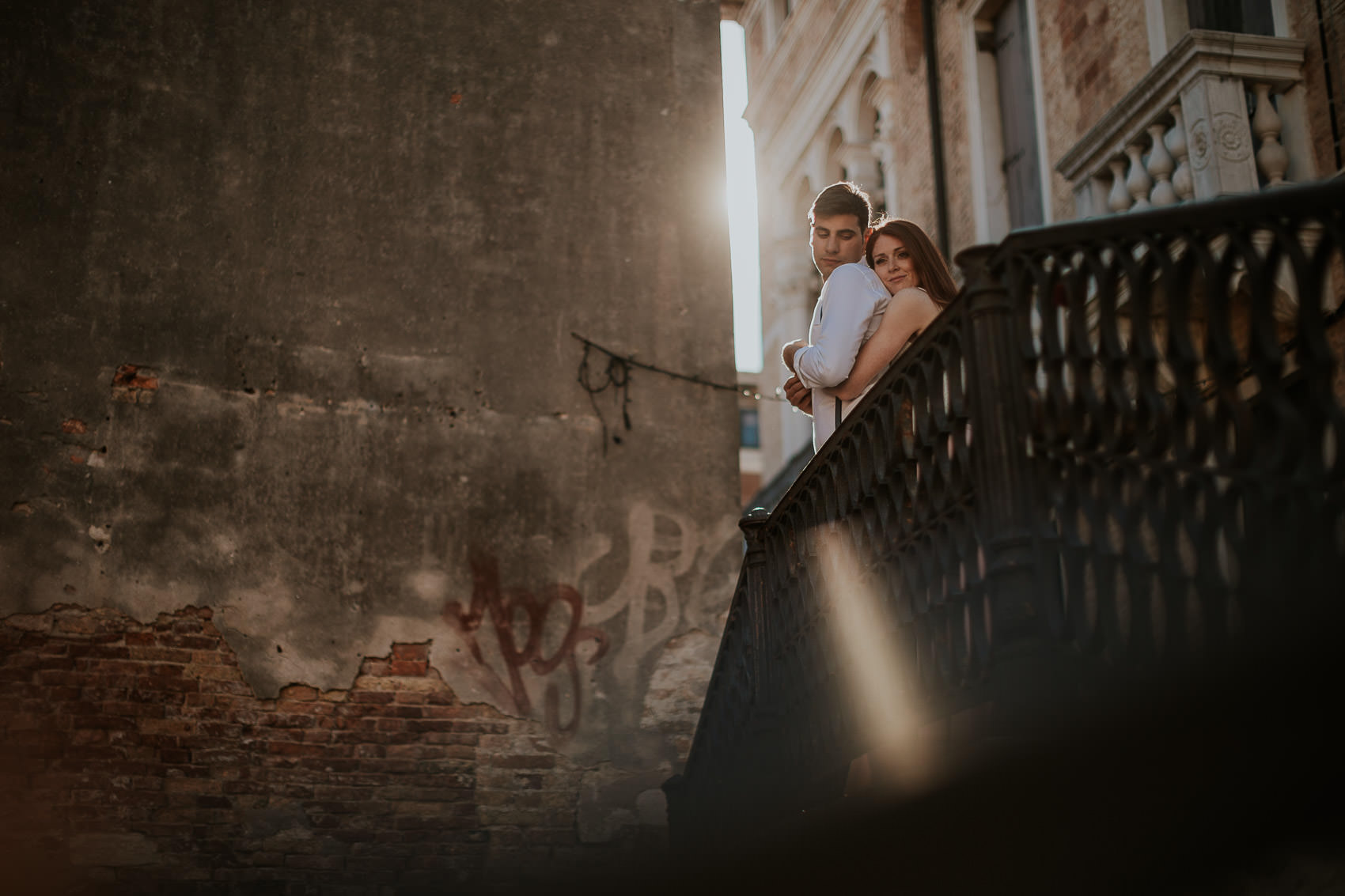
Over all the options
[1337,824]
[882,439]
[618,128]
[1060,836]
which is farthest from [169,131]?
[1337,824]

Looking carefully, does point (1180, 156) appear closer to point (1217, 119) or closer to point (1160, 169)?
point (1160, 169)

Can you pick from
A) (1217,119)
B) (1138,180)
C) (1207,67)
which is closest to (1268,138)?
(1217,119)

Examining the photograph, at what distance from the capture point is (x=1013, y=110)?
41.2 ft

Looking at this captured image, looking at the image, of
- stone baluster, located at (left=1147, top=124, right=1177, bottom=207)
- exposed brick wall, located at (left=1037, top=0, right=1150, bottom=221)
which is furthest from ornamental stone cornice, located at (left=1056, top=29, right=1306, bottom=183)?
exposed brick wall, located at (left=1037, top=0, right=1150, bottom=221)

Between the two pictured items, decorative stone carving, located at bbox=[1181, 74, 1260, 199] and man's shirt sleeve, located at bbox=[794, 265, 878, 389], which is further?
decorative stone carving, located at bbox=[1181, 74, 1260, 199]

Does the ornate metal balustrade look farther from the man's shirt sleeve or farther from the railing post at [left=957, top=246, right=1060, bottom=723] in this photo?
the man's shirt sleeve

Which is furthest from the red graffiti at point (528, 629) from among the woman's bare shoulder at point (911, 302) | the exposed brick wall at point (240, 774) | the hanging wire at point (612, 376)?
the woman's bare shoulder at point (911, 302)

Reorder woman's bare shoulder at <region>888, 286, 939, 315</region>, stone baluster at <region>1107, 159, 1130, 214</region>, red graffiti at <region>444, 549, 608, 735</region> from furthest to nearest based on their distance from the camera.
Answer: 1. stone baluster at <region>1107, 159, 1130, 214</region>
2. red graffiti at <region>444, 549, 608, 735</region>
3. woman's bare shoulder at <region>888, 286, 939, 315</region>

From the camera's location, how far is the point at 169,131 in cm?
771

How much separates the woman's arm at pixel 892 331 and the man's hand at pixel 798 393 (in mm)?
403

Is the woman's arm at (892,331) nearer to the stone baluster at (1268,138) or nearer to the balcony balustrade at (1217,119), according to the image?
the balcony balustrade at (1217,119)

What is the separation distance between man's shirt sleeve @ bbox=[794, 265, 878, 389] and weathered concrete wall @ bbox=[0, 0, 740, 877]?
10.6 feet

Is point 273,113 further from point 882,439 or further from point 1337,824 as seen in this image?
point 1337,824

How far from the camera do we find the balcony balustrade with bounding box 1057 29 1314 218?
25.4 ft
